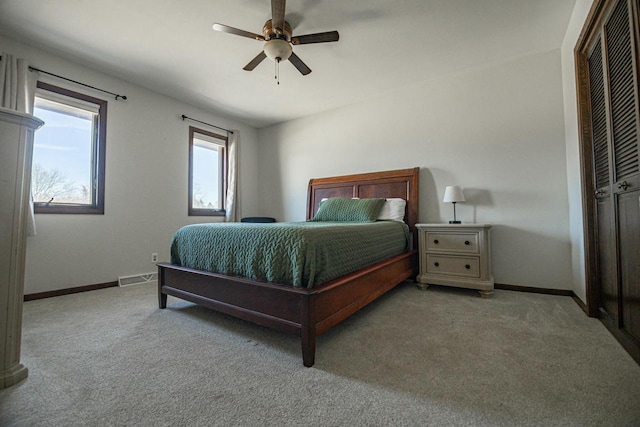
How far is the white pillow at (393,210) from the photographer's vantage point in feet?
10.5

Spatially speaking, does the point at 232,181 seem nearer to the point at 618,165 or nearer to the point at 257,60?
the point at 257,60

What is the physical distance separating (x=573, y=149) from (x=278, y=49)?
8.91 ft

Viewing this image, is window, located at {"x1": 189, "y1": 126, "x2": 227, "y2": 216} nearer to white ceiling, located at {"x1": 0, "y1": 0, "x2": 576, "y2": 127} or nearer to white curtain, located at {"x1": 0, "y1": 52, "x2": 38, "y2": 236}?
white ceiling, located at {"x1": 0, "y1": 0, "x2": 576, "y2": 127}

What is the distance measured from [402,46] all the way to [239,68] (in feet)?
5.88

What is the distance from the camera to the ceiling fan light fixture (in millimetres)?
2154

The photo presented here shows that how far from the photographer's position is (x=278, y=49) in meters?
2.19

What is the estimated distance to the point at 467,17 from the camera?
7.24 feet

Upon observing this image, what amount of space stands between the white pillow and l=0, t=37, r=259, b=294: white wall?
2.75 m

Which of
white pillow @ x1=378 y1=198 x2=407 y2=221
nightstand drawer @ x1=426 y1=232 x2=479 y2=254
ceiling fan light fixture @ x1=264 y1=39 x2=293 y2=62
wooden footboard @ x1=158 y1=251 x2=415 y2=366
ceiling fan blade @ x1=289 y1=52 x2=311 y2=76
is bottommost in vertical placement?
wooden footboard @ x1=158 y1=251 x2=415 y2=366

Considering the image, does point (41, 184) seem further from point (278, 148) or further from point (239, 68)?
point (278, 148)

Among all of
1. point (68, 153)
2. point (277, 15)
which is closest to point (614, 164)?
point (277, 15)

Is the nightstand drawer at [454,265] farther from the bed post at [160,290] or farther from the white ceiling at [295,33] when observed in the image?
the bed post at [160,290]

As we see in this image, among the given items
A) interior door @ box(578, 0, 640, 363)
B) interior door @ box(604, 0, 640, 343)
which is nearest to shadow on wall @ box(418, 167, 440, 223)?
interior door @ box(578, 0, 640, 363)

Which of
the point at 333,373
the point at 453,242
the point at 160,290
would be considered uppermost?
the point at 453,242
